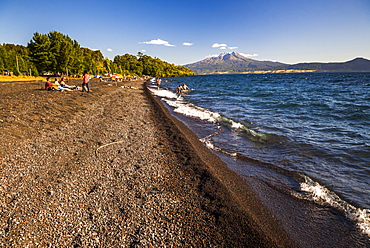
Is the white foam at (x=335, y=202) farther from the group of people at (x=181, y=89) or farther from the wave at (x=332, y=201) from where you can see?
the group of people at (x=181, y=89)

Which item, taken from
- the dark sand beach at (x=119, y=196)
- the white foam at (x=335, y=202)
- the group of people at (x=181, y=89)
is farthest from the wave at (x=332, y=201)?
the group of people at (x=181, y=89)

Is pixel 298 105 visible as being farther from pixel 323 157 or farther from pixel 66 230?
pixel 66 230

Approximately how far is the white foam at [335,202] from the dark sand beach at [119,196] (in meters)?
1.99

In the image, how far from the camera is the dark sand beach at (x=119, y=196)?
396 centimetres

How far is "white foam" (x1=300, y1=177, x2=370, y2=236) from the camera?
4.87 metres

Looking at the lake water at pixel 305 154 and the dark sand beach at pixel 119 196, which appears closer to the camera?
the dark sand beach at pixel 119 196

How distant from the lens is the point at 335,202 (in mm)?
5594

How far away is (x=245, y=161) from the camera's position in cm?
845

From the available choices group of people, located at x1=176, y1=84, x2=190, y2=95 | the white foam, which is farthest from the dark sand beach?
group of people, located at x1=176, y1=84, x2=190, y2=95

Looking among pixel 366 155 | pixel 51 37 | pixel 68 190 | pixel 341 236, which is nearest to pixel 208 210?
pixel 341 236

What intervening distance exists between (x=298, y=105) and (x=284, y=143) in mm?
15683

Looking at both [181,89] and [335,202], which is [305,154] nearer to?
[335,202]

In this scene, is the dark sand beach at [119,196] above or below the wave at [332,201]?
above

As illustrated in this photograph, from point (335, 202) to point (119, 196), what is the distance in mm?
6412
